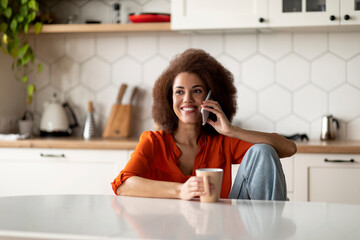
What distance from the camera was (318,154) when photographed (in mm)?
2748

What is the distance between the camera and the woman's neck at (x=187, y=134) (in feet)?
6.74

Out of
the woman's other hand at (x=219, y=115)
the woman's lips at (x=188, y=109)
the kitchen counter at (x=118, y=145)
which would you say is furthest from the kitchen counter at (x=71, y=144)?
the woman's other hand at (x=219, y=115)

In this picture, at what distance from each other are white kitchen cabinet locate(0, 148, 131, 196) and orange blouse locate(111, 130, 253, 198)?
0.95 metres

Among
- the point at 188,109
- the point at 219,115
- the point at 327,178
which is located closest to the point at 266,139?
the point at 219,115

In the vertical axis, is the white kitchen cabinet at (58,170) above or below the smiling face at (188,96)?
below

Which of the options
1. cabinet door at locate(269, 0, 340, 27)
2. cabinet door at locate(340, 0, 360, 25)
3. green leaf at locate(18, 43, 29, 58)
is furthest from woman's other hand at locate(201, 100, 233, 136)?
green leaf at locate(18, 43, 29, 58)

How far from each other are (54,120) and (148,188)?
6.49 feet

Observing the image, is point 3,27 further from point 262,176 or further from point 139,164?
point 262,176

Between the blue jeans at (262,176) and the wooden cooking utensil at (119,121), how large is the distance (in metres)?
1.70

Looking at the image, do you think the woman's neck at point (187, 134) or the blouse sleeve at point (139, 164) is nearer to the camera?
the blouse sleeve at point (139, 164)

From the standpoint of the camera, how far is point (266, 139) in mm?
1943

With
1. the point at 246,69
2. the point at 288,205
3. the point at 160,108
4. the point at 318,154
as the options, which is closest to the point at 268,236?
the point at 288,205

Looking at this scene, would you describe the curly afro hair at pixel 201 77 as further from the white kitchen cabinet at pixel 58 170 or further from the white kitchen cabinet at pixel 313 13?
the white kitchen cabinet at pixel 313 13

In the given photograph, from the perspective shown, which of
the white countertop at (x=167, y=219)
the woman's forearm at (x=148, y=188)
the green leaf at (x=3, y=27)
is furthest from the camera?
the green leaf at (x=3, y=27)
